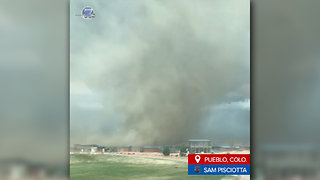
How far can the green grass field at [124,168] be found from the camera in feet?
6.77

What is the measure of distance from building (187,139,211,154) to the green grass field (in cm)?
12

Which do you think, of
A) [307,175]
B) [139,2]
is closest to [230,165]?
[307,175]

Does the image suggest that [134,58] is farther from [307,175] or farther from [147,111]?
[307,175]

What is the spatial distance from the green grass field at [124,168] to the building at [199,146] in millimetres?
122

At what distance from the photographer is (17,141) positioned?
82.3 inches

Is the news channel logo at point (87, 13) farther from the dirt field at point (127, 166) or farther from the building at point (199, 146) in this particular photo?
the building at point (199, 146)

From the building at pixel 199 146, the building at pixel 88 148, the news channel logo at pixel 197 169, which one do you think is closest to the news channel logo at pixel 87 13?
the building at pixel 88 148

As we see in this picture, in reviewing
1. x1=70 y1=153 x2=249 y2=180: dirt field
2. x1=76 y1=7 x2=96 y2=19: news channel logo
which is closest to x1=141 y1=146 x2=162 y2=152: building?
x1=70 y1=153 x2=249 y2=180: dirt field

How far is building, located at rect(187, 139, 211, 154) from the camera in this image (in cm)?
205

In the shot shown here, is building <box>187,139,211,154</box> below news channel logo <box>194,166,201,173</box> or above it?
above

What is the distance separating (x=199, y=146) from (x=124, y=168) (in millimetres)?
580

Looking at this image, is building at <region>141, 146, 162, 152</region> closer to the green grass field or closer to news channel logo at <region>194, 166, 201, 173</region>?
the green grass field

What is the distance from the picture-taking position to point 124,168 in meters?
2.07

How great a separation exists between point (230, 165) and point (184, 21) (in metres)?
1.12
